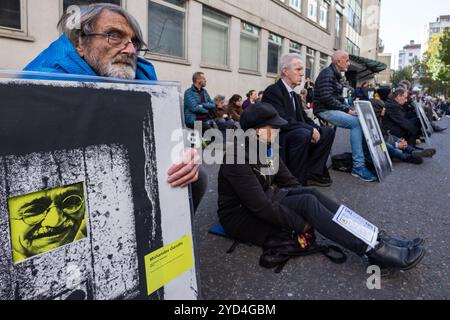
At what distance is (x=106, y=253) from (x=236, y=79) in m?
11.9

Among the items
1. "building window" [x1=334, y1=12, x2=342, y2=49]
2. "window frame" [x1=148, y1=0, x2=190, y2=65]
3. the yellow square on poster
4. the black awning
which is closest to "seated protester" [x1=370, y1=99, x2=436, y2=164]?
"window frame" [x1=148, y1=0, x2=190, y2=65]

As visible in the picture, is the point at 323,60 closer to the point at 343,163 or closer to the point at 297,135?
the point at 343,163

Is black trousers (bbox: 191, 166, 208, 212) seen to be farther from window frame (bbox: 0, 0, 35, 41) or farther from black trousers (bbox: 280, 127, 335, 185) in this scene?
window frame (bbox: 0, 0, 35, 41)

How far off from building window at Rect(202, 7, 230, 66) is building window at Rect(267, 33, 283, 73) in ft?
12.3

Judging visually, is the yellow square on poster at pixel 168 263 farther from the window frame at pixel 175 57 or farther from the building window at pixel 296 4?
the building window at pixel 296 4

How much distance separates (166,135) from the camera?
1591 millimetres

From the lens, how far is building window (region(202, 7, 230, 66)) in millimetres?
11094

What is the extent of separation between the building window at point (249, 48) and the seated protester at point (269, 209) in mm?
10921

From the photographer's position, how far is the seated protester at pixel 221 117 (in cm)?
767

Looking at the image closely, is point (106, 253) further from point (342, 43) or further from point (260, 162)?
point (342, 43)

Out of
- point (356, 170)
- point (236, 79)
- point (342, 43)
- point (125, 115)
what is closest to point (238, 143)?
point (125, 115)

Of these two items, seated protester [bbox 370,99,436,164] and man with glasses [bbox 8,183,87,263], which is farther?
seated protester [bbox 370,99,436,164]

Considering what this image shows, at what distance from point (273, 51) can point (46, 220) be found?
15.9 m

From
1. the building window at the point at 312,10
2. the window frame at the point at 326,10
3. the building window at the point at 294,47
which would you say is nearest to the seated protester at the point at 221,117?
the building window at the point at 294,47
